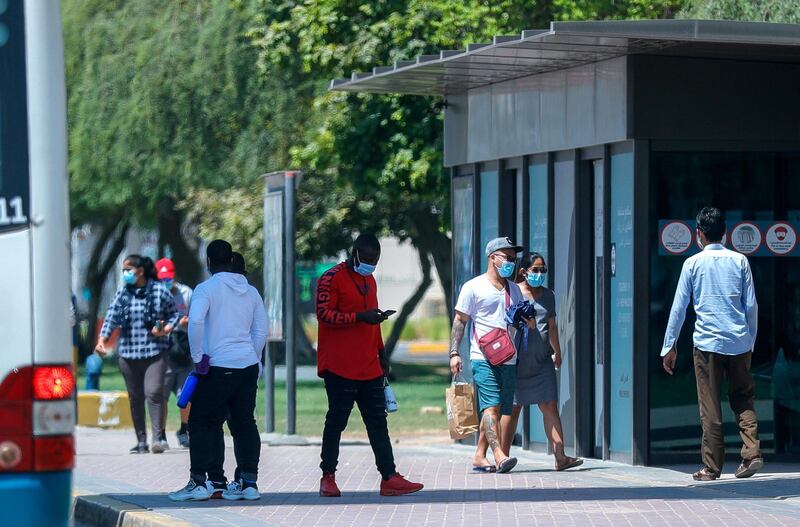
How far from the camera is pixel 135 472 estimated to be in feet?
44.4

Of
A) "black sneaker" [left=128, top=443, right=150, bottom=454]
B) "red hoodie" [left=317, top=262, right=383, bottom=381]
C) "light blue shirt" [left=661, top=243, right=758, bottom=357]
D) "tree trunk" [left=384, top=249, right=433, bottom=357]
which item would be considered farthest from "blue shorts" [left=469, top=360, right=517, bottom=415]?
"tree trunk" [left=384, top=249, right=433, bottom=357]

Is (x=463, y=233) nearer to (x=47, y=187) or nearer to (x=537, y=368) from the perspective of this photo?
(x=537, y=368)

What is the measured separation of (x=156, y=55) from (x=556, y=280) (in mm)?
17193

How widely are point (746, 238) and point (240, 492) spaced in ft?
15.2

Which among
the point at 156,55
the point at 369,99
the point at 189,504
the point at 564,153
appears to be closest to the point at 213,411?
the point at 189,504

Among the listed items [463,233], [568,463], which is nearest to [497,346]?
[568,463]

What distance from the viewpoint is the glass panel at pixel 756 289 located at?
1313 cm

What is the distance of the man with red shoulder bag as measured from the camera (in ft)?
40.9

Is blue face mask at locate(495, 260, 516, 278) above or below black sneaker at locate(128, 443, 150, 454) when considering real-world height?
above

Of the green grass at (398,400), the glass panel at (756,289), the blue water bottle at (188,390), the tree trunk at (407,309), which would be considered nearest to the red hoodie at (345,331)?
the blue water bottle at (188,390)

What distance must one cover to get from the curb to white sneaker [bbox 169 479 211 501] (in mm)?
363

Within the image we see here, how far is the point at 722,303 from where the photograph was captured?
38.6 ft

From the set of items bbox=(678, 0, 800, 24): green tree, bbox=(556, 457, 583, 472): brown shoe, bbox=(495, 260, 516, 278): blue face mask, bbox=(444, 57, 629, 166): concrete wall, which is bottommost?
bbox=(556, 457, 583, 472): brown shoe

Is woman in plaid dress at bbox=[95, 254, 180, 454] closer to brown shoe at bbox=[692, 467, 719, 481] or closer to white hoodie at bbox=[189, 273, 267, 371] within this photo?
white hoodie at bbox=[189, 273, 267, 371]
